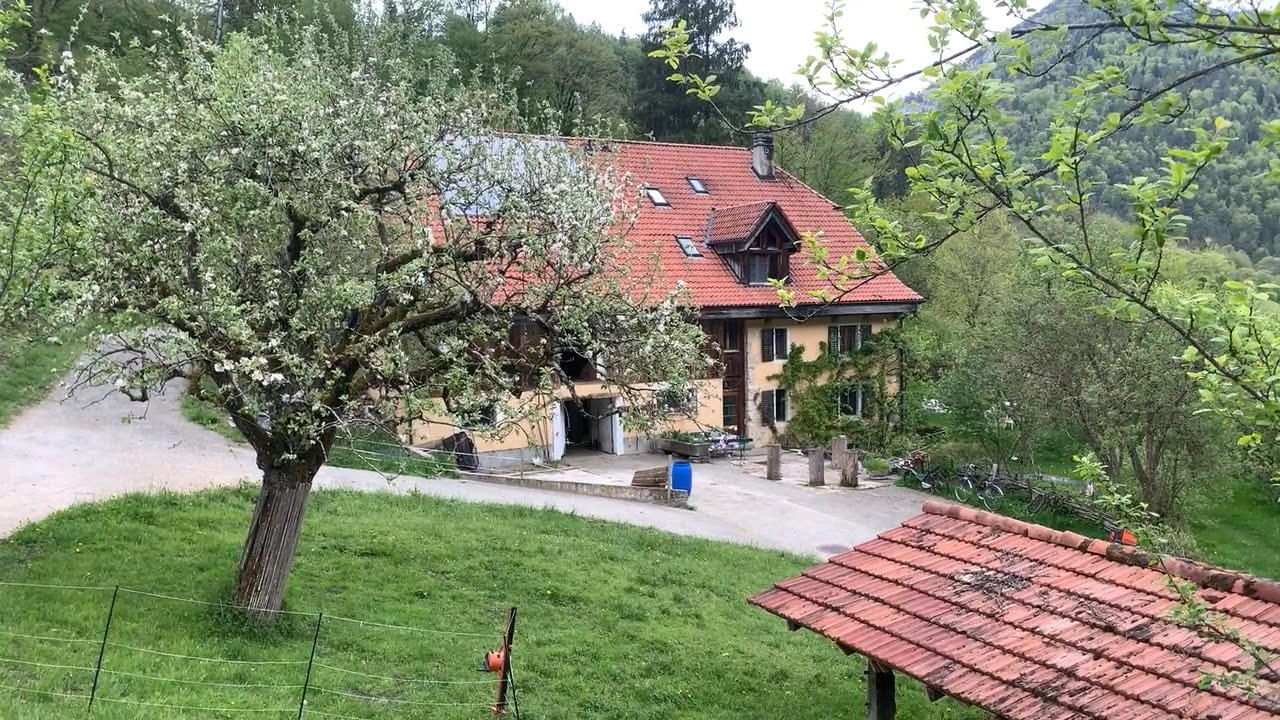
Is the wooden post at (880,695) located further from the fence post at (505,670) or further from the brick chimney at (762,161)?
the brick chimney at (762,161)

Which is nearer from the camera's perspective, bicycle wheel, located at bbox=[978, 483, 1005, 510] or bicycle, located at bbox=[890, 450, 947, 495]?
bicycle wheel, located at bbox=[978, 483, 1005, 510]

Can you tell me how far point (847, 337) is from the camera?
103 feet

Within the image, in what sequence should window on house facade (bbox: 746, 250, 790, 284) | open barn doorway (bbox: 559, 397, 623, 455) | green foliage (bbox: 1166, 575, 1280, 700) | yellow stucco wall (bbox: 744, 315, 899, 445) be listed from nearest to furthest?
green foliage (bbox: 1166, 575, 1280, 700)
open barn doorway (bbox: 559, 397, 623, 455)
window on house facade (bbox: 746, 250, 790, 284)
yellow stucco wall (bbox: 744, 315, 899, 445)

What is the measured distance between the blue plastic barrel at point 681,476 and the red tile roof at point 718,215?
573 cm

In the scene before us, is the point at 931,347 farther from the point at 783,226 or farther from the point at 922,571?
the point at 922,571

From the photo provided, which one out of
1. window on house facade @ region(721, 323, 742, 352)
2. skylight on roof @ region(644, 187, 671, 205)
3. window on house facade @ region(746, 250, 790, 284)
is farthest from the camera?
skylight on roof @ region(644, 187, 671, 205)

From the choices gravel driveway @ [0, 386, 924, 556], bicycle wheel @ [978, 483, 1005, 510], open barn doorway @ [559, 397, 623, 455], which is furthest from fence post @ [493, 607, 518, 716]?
bicycle wheel @ [978, 483, 1005, 510]

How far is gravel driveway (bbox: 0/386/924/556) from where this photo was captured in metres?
18.0

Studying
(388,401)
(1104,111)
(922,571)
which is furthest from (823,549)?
(1104,111)

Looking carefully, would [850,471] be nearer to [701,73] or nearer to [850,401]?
[850,401]

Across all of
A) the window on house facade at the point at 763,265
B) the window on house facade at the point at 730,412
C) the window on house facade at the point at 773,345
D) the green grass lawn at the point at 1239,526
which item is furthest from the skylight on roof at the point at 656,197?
the green grass lawn at the point at 1239,526

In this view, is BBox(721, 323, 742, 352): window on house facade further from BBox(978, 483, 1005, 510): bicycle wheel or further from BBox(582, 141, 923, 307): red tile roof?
BBox(978, 483, 1005, 510): bicycle wheel

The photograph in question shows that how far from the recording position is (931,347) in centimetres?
3138

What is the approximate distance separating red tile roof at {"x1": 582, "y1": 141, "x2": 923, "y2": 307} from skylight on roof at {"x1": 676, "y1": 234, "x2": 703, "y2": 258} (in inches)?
5.6
